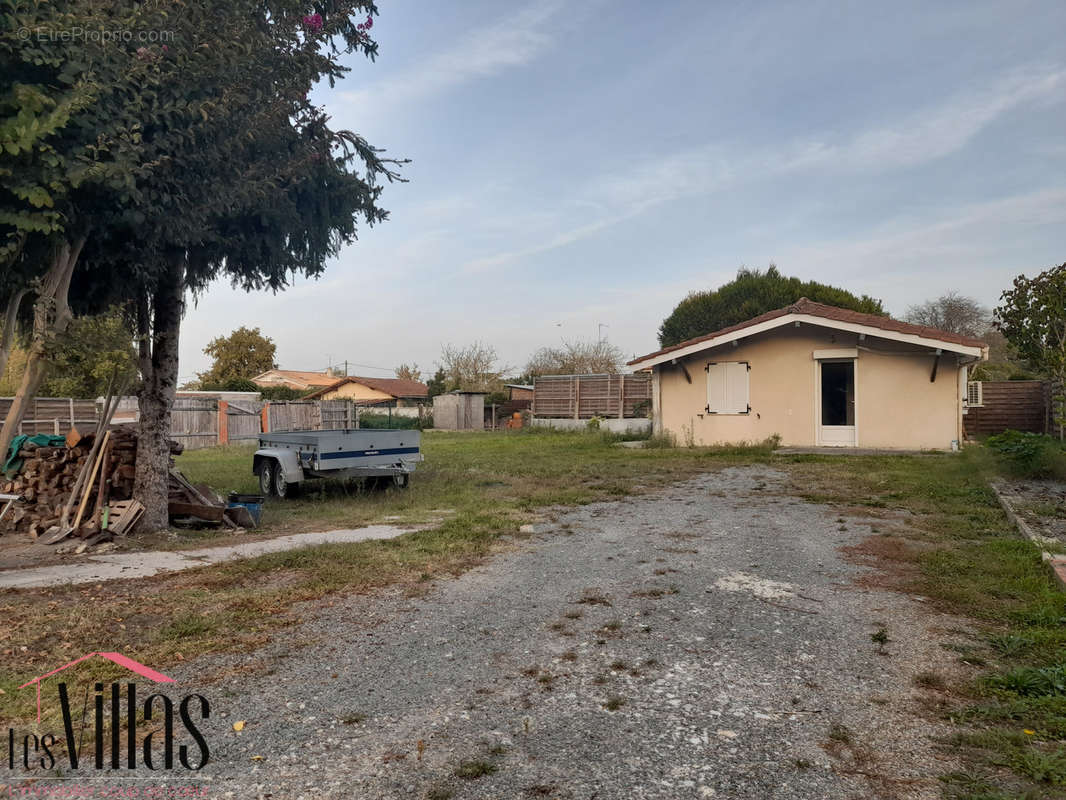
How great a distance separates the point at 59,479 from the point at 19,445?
1266 millimetres

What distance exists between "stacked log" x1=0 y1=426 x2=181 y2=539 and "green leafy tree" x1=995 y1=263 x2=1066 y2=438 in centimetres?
1470

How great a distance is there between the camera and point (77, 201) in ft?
20.4

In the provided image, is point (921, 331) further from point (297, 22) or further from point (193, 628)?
point (193, 628)

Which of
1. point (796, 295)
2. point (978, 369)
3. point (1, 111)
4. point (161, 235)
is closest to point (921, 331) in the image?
point (978, 369)

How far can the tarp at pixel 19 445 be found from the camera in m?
9.28

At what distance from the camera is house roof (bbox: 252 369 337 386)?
59106 millimetres

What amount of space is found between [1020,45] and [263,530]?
1491 cm

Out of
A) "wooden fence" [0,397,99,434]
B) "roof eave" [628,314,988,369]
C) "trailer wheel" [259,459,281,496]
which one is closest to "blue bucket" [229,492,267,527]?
"trailer wheel" [259,459,281,496]

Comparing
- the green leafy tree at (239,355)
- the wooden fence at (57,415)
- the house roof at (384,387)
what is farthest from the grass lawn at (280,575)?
the green leafy tree at (239,355)

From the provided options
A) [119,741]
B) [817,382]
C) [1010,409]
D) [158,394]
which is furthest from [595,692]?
[1010,409]

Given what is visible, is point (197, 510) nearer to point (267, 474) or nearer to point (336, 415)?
point (267, 474)

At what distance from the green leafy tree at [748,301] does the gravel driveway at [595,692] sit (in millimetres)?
32092

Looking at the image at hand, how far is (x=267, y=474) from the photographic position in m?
→ 11.7

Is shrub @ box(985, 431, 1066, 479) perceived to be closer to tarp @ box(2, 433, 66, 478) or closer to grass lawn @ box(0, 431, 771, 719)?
grass lawn @ box(0, 431, 771, 719)
